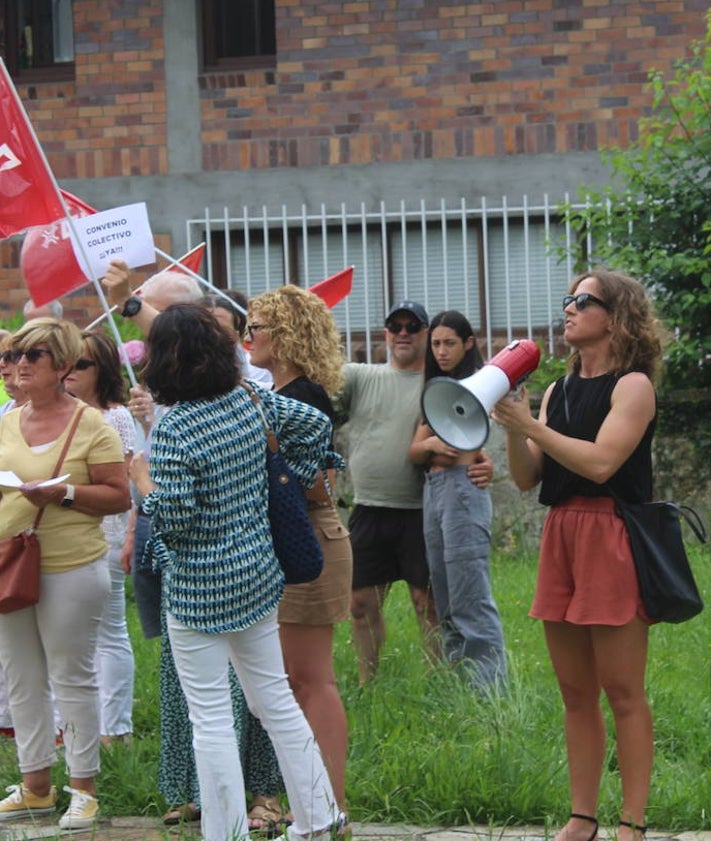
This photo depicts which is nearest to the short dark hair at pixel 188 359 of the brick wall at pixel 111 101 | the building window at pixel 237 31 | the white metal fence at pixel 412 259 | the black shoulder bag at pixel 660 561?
the black shoulder bag at pixel 660 561

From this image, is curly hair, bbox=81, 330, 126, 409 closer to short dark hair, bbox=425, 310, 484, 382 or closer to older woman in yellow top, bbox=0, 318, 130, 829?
older woman in yellow top, bbox=0, 318, 130, 829

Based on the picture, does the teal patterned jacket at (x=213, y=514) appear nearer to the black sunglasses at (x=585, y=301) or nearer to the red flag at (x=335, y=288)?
Answer: the black sunglasses at (x=585, y=301)

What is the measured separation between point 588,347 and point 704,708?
2243 mm

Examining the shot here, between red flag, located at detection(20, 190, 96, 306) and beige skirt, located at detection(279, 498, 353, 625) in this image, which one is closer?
beige skirt, located at detection(279, 498, 353, 625)

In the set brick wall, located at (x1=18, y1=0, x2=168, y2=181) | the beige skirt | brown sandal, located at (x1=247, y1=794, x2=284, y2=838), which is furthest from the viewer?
brick wall, located at (x1=18, y1=0, x2=168, y2=181)

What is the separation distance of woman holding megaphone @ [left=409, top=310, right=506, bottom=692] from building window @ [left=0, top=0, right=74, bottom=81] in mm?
7804

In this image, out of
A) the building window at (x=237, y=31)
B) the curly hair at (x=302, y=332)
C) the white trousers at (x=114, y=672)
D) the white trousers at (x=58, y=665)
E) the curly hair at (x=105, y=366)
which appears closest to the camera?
the curly hair at (x=302, y=332)

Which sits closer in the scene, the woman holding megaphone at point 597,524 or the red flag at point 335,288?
the woman holding megaphone at point 597,524

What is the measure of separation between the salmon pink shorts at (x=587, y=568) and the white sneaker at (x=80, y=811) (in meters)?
1.85

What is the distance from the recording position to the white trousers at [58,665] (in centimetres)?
560

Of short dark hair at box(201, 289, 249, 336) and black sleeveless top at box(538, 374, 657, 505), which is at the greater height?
short dark hair at box(201, 289, 249, 336)

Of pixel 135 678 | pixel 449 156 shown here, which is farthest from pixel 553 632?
pixel 449 156

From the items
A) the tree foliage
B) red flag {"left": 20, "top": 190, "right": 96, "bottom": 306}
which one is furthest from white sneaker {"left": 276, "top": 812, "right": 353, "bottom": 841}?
the tree foliage

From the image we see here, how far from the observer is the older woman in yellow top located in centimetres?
561
